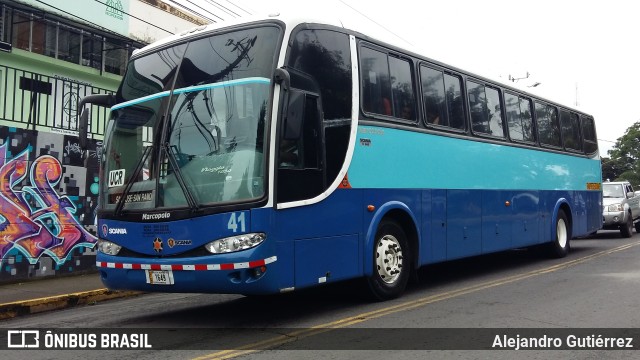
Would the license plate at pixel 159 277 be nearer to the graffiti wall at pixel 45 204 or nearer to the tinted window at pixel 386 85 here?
the tinted window at pixel 386 85

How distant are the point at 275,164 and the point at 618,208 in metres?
17.1

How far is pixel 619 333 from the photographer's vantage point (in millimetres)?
6168

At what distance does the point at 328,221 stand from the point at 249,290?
132 cm

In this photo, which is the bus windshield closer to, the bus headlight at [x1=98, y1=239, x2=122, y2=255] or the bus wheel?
the bus headlight at [x1=98, y1=239, x2=122, y2=255]

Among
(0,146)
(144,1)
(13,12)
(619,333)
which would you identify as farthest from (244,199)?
(144,1)

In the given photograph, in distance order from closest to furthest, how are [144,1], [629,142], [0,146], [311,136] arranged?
[311,136]
[0,146]
[144,1]
[629,142]

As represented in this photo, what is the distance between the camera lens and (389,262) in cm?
802

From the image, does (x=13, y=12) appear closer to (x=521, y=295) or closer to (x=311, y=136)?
(x=311, y=136)

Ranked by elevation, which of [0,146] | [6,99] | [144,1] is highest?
[144,1]

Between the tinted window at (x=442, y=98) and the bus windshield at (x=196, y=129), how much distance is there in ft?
10.7

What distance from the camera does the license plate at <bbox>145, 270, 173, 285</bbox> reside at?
6402mm

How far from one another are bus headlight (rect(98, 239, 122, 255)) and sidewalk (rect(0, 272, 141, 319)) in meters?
2.44

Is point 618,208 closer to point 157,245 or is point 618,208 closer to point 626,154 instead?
point 157,245

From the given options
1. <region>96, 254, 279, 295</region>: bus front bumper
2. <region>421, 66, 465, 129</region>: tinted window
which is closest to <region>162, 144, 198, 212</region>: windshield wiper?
<region>96, 254, 279, 295</region>: bus front bumper
